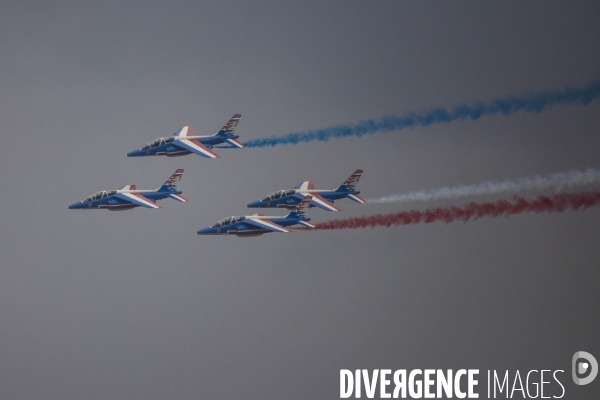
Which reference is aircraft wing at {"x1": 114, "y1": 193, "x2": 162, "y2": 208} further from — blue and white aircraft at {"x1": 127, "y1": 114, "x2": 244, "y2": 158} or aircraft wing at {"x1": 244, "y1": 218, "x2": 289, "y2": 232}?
aircraft wing at {"x1": 244, "y1": 218, "x2": 289, "y2": 232}

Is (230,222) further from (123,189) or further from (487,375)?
(487,375)

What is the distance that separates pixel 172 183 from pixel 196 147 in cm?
226

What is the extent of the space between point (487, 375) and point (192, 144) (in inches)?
1112

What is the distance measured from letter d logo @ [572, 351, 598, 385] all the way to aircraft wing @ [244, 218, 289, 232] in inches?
999

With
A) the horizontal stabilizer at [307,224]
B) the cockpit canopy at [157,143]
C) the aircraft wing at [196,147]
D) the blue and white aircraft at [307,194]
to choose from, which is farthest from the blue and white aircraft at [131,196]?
the horizontal stabilizer at [307,224]

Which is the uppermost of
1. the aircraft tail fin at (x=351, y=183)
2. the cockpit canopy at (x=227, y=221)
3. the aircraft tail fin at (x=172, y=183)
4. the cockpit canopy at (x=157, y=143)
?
the cockpit canopy at (x=157, y=143)

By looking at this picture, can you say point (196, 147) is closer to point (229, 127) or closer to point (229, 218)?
point (229, 127)

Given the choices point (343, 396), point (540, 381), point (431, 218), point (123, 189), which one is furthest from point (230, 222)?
point (540, 381)

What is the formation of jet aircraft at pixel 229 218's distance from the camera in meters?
56.6

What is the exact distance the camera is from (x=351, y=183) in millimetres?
60844

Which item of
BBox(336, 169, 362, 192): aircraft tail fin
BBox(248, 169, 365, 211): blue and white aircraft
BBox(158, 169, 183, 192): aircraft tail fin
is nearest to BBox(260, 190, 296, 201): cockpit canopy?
BBox(248, 169, 365, 211): blue and white aircraft

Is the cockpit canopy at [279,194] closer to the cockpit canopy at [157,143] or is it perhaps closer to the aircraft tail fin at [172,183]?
the aircraft tail fin at [172,183]

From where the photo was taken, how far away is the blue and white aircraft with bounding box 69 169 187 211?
57.8 m

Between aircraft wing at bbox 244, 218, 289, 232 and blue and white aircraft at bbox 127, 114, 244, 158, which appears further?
blue and white aircraft at bbox 127, 114, 244, 158
